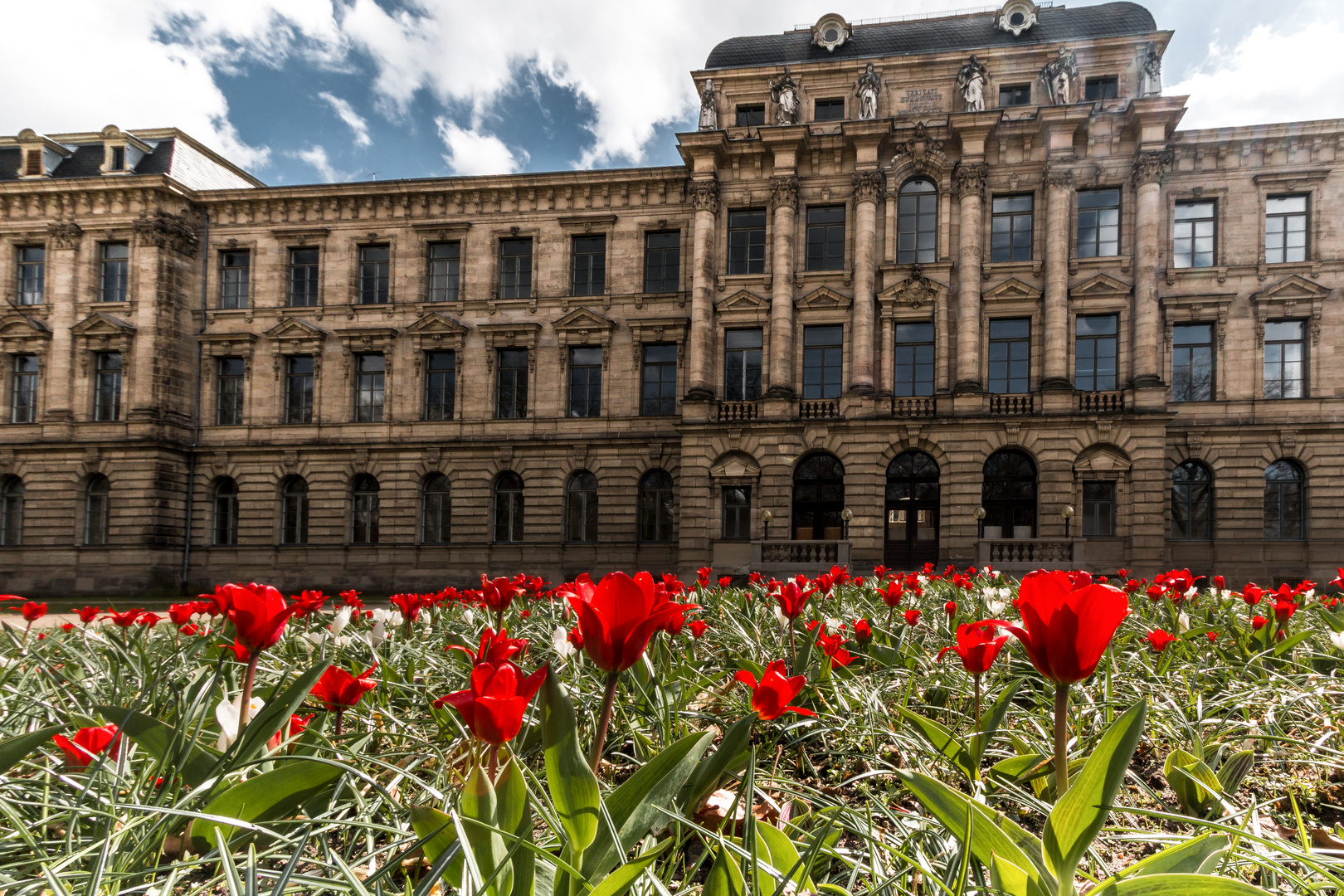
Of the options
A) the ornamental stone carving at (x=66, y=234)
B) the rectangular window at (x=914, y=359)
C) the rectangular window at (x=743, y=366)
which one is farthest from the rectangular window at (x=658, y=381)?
the ornamental stone carving at (x=66, y=234)

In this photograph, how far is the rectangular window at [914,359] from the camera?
2353 centimetres

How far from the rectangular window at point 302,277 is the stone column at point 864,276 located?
21.2 m

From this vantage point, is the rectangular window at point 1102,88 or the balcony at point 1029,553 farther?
the rectangular window at point 1102,88

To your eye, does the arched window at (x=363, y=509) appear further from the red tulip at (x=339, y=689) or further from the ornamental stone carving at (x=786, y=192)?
the red tulip at (x=339, y=689)

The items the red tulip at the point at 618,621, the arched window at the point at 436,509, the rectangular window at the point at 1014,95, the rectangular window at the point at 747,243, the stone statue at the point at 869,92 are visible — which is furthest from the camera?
the arched window at the point at 436,509

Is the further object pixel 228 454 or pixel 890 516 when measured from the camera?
pixel 228 454

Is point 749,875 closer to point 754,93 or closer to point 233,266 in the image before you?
point 754,93

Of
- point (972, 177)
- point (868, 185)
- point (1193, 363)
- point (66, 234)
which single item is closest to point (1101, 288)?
point (1193, 363)

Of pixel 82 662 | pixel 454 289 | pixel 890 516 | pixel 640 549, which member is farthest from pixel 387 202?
pixel 82 662

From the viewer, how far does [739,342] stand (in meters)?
24.7

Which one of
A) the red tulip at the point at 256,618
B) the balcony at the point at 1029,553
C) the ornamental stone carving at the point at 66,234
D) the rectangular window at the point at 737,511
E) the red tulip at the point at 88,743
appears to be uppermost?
the ornamental stone carving at the point at 66,234

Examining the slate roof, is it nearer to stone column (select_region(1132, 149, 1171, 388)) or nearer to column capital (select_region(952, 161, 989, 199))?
column capital (select_region(952, 161, 989, 199))

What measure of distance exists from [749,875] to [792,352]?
76.7 ft

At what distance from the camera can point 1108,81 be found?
945 inches
